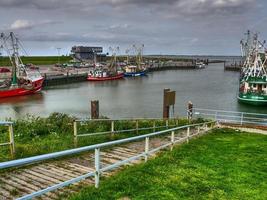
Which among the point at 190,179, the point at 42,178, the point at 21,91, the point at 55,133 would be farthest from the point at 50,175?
the point at 21,91

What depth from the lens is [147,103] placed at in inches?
2387

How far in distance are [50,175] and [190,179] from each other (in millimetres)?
3577

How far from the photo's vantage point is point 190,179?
9.00m

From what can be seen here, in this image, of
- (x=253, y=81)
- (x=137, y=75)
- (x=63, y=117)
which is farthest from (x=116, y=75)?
(x=63, y=117)

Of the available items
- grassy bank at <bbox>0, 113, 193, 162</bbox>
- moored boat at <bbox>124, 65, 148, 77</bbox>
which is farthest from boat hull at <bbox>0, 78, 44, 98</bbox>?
grassy bank at <bbox>0, 113, 193, 162</bbox>

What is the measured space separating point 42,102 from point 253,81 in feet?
126

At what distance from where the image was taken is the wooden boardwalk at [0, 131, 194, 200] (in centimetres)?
747

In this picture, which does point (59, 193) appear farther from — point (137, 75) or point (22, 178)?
point (137, 75)

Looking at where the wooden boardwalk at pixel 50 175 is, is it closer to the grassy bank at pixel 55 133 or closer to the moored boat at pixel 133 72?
the grassy bank at pixel 55 133

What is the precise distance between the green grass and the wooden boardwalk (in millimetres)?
570

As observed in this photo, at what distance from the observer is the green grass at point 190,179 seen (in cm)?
766

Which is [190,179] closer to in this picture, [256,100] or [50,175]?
[50,175]

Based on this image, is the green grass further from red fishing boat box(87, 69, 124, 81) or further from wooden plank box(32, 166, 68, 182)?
red fishing boat box(87, 69, 124, 81)

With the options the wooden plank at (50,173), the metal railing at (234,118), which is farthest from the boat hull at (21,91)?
the wooden plank at (50,173)
